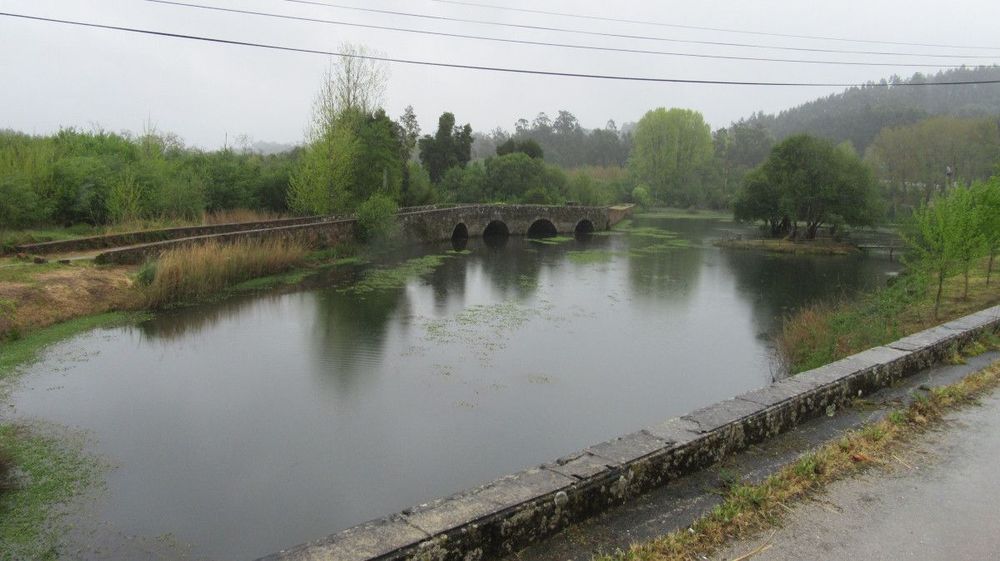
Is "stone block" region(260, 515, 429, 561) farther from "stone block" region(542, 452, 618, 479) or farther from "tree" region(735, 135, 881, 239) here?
"tree" region(735, 135, 881, 239)

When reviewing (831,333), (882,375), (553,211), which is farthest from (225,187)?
(882,375)

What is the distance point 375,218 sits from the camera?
2630 centimetres

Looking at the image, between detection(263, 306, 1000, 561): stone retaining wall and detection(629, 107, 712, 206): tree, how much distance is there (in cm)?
6413

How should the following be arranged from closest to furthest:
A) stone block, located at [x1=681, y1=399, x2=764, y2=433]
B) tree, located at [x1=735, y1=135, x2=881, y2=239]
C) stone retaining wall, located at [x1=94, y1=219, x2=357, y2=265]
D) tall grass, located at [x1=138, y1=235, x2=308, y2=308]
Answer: stone block, located at [x1=681, y1=399, x2=764, y2=433], tall grass, located at [x1=138, y1=235, x2=308, y2=308], stone retaining wall, located at [x1=94, y1=219, x2=357, y2=265], tree, located at [x1=735, y1=135, x2=881, y2=239]

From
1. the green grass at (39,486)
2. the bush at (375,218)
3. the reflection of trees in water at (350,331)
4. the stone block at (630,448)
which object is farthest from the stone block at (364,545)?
the bush at (375,218)

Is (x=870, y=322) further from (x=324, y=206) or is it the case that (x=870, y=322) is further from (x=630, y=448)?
(x=324, y=206)

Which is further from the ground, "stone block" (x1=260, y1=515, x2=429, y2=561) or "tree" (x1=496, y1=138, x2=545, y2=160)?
"tree" (x1=496, y1=138, x2=545, y2=160)

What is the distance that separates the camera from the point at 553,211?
42.6 metres

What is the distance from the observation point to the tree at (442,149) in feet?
163

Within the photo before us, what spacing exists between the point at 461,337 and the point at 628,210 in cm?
4669

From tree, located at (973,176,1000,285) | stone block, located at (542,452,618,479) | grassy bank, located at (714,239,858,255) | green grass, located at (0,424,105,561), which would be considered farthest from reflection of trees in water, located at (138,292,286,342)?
grassy bank, located at (714,239,858,255)

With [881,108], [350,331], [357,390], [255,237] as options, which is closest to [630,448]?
[357,390]

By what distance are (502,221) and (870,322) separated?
92.5 feet

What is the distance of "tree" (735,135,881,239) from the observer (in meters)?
34.7
